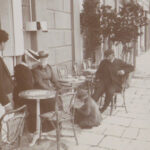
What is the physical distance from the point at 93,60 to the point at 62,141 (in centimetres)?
562

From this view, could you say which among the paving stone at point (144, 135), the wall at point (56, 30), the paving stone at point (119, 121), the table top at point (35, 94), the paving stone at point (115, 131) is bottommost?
the paving stone at point (144, 135)

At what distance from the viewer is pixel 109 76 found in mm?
6965

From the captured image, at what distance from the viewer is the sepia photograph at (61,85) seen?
4.66m

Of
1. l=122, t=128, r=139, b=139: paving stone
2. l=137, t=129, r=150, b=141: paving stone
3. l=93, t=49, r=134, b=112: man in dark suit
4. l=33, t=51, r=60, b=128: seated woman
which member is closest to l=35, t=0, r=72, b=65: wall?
l=33, t=51, r=60, b=128: seated woman

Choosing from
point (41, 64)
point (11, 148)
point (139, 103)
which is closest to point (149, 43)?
point (139, 103)

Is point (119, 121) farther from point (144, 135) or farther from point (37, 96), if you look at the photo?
point (37, 96)

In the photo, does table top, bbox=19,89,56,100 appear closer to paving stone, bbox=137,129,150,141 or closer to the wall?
the wall


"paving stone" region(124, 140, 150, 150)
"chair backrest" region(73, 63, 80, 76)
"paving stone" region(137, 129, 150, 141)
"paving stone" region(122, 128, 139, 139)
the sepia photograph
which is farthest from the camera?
"chair backrest" region(73, 63, 80, 76)

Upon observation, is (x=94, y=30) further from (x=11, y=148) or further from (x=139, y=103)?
(x=11, y=148)

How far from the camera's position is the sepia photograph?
466cm

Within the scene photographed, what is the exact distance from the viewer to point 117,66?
704 centimetres

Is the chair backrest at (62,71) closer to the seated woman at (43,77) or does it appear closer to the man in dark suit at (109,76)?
the man in dark suit at (109,76)

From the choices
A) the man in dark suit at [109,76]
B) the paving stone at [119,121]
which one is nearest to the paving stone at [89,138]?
the paving stone at [119,121]

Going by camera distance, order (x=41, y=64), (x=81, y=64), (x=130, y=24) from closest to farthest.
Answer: (x=41, y=64), (x=81, y=64), (x=130, y=24)
